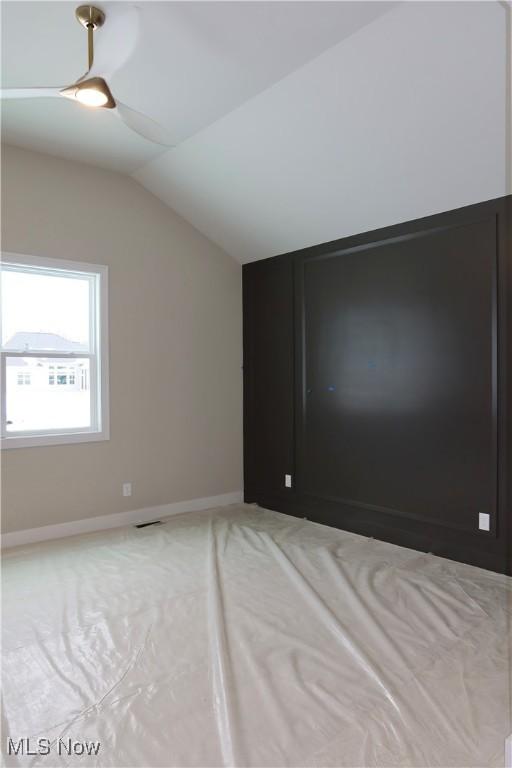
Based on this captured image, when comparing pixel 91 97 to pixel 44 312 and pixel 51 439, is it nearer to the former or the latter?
pixel 44 312

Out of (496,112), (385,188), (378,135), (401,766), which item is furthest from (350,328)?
(401,766)

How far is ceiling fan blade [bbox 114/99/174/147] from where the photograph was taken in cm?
230

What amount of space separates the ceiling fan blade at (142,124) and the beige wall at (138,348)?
186cm

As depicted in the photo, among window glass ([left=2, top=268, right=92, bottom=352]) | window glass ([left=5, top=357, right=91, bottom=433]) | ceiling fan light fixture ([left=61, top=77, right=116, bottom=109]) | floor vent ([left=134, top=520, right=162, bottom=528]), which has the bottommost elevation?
floor vent ([left=134, top=520, right=162, bottom=528])

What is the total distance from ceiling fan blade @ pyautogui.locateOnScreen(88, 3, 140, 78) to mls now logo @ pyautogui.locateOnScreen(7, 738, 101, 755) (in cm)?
256

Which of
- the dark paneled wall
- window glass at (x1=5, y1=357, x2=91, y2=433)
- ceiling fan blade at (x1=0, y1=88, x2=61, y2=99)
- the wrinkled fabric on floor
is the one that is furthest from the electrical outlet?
ceiling fan blade at (x1=0, y1=88, x2=61, y2=99)

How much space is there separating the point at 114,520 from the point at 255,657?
2359mm

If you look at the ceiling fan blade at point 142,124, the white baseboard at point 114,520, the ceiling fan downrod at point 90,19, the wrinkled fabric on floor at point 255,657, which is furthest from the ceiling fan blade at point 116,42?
the white baseboard at point 114,520

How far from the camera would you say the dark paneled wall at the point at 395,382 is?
3.24m

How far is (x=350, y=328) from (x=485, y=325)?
1117 millimetres

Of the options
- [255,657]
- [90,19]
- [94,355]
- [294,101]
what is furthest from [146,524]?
[90,19]

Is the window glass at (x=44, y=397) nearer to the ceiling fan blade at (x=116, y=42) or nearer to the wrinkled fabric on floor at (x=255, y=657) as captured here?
the wrinkled fabric on floor at (x=255, y=657)

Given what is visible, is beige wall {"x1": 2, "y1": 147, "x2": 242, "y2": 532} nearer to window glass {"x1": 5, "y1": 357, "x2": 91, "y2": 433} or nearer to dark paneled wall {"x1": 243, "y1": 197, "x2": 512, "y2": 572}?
window glass {"x1": 5, "y1": 357, "x2": 91, "y2": 433}

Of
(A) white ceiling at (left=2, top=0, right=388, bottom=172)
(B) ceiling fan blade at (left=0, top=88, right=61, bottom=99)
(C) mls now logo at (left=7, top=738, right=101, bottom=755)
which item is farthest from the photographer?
(A) white ceiling at (left=2, top=0, right=388, bottom=172)
